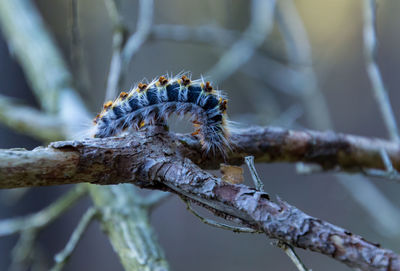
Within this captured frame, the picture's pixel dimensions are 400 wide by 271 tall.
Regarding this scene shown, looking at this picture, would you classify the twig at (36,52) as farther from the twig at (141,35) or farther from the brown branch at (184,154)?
the brown branch at (184,154)

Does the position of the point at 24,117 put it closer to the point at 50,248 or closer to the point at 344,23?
the point at 50,248

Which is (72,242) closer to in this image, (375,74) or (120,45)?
(120,45)

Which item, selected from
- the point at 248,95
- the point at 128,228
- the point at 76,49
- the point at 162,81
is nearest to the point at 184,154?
the point at 162,81

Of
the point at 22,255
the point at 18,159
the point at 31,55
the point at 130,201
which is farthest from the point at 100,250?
the point at 18,159

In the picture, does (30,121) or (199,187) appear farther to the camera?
(30,121)

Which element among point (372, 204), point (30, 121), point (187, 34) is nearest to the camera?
point (30, 121)

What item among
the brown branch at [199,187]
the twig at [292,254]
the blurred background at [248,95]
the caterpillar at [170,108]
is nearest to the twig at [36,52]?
the blurred background at [248,95]
